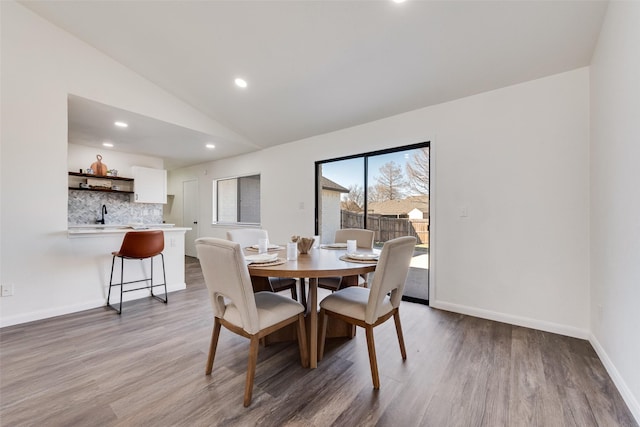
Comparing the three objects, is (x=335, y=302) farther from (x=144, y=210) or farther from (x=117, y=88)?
(x=144, y=210)

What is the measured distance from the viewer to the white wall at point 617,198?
4.71ft

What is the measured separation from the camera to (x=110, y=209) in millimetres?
5082

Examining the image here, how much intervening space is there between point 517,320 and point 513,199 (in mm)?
1172

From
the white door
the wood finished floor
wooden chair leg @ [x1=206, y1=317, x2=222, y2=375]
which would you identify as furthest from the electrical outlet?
the white door

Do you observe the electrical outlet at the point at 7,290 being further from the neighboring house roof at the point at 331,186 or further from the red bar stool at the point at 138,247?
the neighboring house roof at the point at 331,186

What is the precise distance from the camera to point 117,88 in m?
3.12

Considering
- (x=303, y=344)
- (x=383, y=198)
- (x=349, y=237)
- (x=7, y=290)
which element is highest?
(x=383, y=198)

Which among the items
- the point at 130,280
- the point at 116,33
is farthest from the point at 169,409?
the point at 116,33

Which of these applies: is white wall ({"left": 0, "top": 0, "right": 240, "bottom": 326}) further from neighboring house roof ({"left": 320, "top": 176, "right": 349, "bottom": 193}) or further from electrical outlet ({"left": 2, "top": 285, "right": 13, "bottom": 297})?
neighboring house roof ({"left": 320, "top": 176, "right": 349, "bottom": 193})

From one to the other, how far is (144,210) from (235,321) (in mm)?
5047

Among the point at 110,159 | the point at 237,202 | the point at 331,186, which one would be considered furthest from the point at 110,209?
the point at 331,186

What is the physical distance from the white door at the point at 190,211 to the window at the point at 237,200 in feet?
2.46

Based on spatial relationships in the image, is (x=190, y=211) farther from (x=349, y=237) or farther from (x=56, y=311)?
(x=349, y=237)

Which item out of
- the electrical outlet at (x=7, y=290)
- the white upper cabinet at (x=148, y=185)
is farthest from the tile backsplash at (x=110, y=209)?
Result: the electrical outlet at (x=7, y=290)
